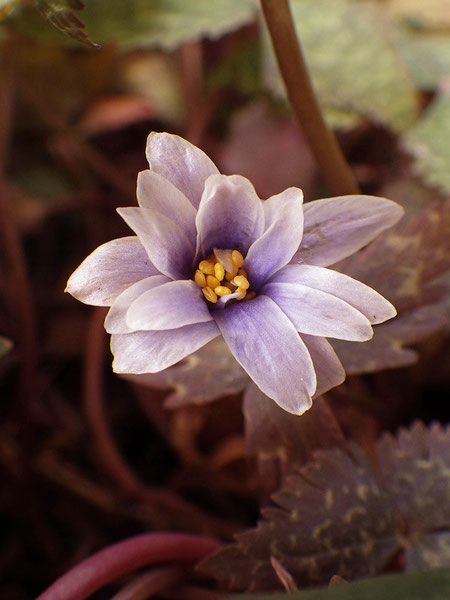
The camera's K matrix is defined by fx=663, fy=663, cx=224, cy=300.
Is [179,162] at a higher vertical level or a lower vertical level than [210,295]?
higher

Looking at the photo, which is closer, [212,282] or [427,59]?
[212,282]

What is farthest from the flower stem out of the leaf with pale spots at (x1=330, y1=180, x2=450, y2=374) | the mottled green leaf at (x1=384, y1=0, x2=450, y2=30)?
the mottled green leaf at (x1=384, y1=0, x2=450, y2=30)

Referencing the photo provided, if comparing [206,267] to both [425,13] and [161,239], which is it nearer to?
[161,239]

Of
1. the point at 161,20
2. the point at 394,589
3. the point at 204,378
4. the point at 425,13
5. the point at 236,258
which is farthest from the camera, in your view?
the point at 425,13

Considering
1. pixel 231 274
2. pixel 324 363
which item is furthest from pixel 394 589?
pixel 231 274

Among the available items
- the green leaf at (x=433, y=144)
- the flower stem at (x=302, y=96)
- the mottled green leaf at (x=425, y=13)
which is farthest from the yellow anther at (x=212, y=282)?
the mottled green leaf at (x=425, y=13)

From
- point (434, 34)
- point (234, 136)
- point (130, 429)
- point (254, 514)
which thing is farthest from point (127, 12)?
point (254, 514)

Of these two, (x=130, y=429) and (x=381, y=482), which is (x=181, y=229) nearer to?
(x=381, y=482)

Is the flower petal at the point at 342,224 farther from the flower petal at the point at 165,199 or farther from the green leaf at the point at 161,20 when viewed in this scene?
the green leaf at the point at 161,20
